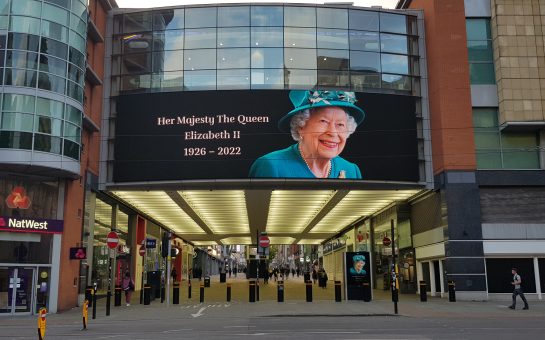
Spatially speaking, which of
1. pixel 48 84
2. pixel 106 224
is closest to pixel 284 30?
pixel 48 84

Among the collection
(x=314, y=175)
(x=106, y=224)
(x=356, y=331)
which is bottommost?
(x=356, y=331)

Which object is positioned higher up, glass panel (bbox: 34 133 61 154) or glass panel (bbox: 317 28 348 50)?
glass panel (bbox: 317 28 348 50)

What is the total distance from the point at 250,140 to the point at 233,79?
4169 mm

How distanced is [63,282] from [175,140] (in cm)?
1016

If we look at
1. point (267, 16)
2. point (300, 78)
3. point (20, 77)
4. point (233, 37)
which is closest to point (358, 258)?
point (300, 78)

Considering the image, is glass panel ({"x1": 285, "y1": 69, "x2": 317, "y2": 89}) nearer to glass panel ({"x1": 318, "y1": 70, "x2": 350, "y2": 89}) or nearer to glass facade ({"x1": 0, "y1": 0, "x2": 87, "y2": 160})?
glass panel ({"x1": 318, "y1": 70, "x2": 350, "y2": 89})

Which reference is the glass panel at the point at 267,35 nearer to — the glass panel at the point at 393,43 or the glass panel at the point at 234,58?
the glass panel at the point at 234,58

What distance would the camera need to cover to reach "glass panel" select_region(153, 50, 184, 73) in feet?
110

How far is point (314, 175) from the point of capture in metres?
31.5

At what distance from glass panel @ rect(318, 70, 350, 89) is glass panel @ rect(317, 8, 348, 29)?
10.4 feet

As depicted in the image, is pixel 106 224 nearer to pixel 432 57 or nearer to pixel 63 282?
pixel 63 282

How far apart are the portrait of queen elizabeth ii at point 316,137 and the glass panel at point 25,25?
13.3m

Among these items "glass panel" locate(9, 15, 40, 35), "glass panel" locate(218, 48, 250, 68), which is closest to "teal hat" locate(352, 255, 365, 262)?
"glass panel" locate(218, 48, 250, 68)

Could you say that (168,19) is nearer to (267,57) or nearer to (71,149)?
(267,57)
